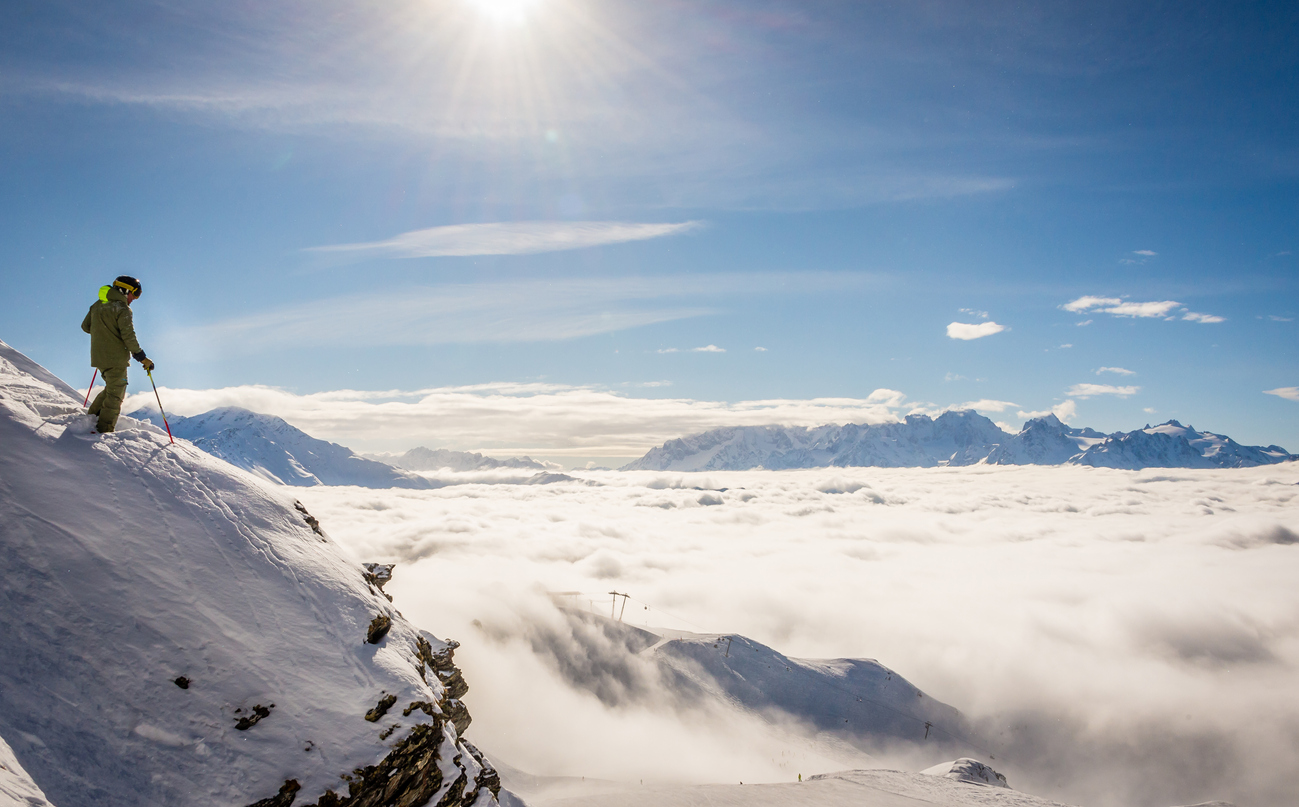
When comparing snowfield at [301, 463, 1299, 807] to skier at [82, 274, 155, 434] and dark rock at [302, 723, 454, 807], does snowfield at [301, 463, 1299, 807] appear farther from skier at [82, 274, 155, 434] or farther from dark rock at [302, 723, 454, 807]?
skier at [82, 274, 155, 434]

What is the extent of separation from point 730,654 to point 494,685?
114ft

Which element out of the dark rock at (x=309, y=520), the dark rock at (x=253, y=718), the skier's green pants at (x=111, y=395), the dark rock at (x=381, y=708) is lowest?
the dark rock at (x=381, y=708)

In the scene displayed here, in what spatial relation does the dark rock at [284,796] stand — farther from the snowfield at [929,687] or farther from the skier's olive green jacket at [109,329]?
the snowfield at [929,687]

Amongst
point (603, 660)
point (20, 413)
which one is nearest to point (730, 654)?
point (603, 660)

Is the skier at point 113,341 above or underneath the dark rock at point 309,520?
above

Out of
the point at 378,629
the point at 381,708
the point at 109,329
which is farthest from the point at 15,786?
the point at 109,329

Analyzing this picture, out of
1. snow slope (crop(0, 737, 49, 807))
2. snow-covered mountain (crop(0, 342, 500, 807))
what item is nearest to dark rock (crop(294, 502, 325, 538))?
snow-covered mountain (crop(0, 342, 500, 807))

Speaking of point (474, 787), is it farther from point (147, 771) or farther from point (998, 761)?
point (998, 761)

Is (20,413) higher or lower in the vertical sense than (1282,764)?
higher

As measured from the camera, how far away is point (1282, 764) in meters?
93.2

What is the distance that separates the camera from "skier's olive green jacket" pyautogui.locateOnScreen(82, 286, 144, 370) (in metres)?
14.2

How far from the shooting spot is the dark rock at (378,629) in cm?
1527

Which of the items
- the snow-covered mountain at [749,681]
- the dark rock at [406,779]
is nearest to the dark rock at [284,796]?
the dark rock at [406,779]

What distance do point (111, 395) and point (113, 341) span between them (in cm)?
149
